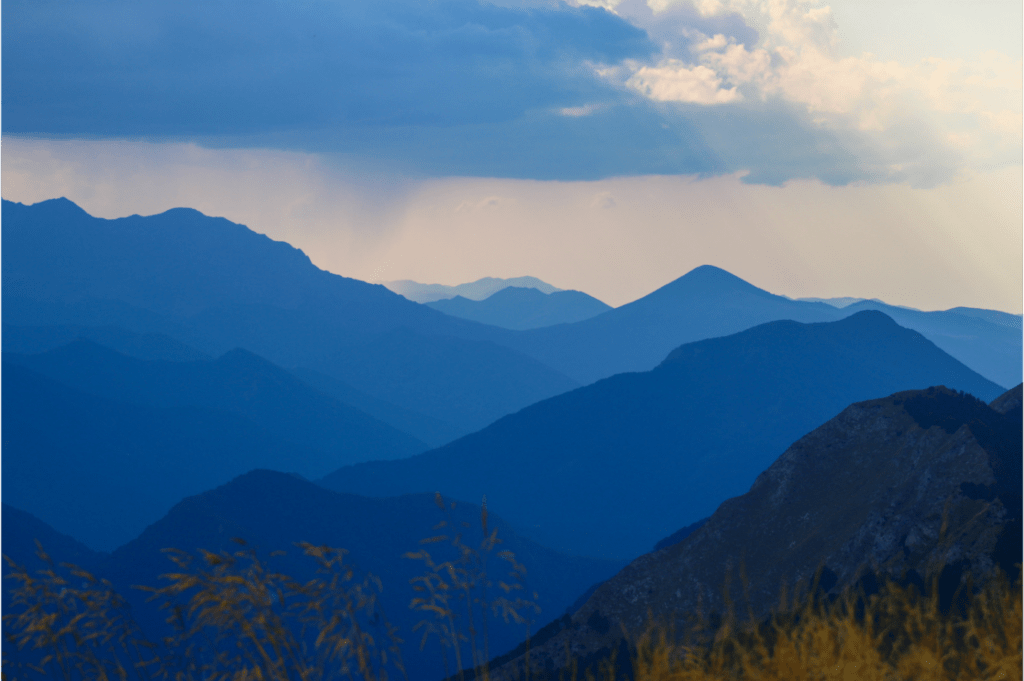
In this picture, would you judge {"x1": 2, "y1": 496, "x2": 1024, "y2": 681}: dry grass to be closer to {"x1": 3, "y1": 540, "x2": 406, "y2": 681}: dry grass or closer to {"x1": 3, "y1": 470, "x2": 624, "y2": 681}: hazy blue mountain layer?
{"x1": 3, "y1": 540, "x2": 406, "y2": 681}: dry grass

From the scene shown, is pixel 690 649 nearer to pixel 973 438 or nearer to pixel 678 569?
pixel 973 438

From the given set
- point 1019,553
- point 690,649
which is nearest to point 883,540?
point 1019,553

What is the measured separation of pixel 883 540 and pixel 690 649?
1612 inches

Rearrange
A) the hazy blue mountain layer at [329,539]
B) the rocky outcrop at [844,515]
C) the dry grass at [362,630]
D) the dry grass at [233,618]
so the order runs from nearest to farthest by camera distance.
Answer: the dry grass at [362,630] < the dry grass at [233,618] < the rocky outcrop at [844,515] < the hazy blue mountain layer at [329,539]

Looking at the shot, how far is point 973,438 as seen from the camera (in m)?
44.2

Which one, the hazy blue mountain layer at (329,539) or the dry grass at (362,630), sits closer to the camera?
the dry grass at (362,630)

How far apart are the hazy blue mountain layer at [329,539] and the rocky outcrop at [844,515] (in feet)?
240

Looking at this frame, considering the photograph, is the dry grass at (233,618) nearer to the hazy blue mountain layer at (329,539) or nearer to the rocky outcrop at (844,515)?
the rocky outcrop at (844,515)

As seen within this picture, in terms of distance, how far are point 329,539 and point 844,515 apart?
385 feet

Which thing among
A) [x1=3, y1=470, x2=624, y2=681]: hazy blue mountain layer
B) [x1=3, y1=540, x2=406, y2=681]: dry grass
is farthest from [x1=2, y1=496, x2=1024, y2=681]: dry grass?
[x1=3, y1=470, x2=624, y2=681]: hazy blue mountain layer

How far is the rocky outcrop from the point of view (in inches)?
1513

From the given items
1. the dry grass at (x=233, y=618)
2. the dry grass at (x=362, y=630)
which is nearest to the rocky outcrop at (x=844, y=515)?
the dry grass at (x=362, y=630)

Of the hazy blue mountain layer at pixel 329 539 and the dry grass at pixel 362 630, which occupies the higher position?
the dry grass at pixel 362 630

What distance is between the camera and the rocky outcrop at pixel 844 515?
126ft
